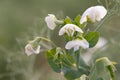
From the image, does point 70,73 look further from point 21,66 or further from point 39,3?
point 39,3

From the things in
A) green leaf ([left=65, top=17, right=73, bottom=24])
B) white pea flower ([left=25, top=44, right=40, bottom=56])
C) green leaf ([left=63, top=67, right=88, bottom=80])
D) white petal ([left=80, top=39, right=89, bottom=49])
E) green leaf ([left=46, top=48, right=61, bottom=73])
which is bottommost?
white petal ([left=80, top=39, right=89, bottom=49])

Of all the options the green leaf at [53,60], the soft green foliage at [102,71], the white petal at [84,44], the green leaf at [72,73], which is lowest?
the soft green foliage at [102,71]

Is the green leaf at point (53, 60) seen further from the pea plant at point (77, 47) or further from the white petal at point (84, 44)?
the white petal at point (84, 44)

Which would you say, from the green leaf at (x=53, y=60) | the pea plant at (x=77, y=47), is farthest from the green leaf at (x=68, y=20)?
the green leaf at (x=53, y=60)

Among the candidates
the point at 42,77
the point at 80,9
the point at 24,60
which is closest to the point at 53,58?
the point at 24,60

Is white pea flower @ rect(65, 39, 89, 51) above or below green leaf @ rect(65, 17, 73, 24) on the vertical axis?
below

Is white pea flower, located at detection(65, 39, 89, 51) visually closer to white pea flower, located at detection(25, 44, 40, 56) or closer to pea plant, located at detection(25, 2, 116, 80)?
pea plant, located at detection(25, 2, 116, 80)

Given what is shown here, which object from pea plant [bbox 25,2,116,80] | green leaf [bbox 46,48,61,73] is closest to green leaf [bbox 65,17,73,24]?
pea plant [bbox 25,2,116,80]

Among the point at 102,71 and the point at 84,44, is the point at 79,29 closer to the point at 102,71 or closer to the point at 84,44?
the point at 84,44
